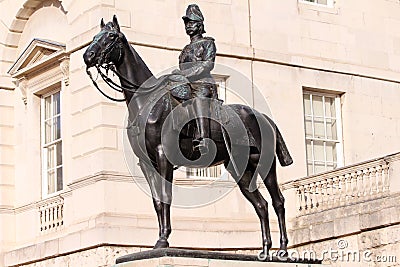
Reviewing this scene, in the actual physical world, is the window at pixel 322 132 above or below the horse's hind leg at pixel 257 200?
above

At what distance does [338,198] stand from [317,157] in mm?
2754

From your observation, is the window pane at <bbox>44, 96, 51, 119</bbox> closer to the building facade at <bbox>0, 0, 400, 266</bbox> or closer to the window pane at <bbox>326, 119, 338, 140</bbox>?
the building facade at <bbox>0, 0, 400, 266</bbox>

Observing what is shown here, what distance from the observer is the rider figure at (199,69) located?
1197 cm

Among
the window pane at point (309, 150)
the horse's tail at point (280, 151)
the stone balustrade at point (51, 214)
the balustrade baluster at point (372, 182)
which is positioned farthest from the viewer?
the window pane at point (309, 150)

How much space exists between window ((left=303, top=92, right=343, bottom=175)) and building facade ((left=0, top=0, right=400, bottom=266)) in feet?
0.08

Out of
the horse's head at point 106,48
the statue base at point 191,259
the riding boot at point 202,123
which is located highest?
the horse's head at point 106,48

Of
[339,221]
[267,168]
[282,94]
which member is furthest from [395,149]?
[267,168]

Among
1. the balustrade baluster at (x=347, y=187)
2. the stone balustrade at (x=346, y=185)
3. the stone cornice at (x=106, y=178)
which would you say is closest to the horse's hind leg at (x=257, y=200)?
the stone balustrade at (x=346, y=185)

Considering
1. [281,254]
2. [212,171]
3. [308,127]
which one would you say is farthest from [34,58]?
[281,254]

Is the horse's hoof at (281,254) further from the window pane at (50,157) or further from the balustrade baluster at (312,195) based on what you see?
the window pane at (50,157)

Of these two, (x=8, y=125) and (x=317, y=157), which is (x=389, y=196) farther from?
(x=8, y=125)

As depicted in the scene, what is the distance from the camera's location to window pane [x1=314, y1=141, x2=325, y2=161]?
2092 centimetres

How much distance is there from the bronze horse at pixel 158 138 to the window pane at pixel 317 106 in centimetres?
870

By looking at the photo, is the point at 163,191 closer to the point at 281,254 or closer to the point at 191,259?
the point at 191,259
